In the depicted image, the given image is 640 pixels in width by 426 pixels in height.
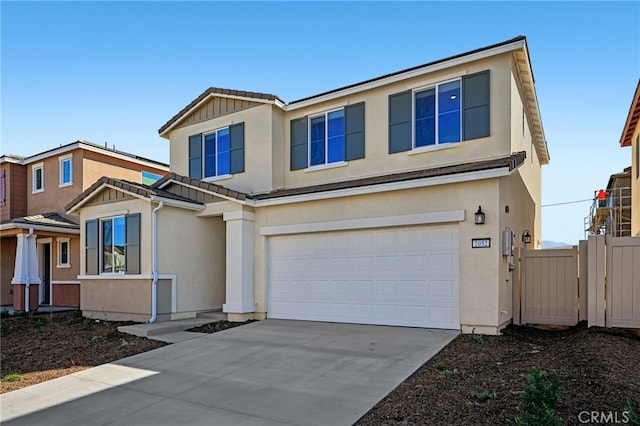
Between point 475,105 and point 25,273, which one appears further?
point 25,273

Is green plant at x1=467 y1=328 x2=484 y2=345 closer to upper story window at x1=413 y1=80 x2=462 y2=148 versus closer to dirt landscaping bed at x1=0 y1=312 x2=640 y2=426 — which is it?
dirt landscaping bed at x1=0 y1=312 x2=640 y2=426

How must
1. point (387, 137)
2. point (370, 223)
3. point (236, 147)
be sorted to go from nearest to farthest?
point (370, 223) → point (387, 137) → point (236, 147)

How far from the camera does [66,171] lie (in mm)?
17672

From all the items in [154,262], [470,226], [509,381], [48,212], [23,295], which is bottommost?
[23,295]

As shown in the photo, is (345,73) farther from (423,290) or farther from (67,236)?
(67,236)

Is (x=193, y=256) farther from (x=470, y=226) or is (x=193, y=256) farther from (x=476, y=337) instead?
(x=476, y=337)

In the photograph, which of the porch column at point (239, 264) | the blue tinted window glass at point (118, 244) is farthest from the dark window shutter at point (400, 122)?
the blue tinted window glass at point (118, 244)

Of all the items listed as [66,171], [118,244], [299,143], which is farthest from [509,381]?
[66,171]

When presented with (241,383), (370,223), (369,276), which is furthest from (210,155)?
(241,383)

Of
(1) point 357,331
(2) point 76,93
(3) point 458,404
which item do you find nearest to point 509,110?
(1) point 357,331

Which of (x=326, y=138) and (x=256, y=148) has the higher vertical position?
(x=326, y=138)

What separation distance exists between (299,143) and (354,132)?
75.6 inches

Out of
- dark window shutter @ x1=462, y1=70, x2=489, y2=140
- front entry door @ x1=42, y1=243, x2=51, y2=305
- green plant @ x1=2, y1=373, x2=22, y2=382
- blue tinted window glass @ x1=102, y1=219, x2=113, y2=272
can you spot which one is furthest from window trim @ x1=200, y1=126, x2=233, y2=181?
front entry door @ x1=42, y1=243, x2=51, y2=305

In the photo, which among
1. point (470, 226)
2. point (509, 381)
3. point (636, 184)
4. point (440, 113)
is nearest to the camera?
point (509, 381)
